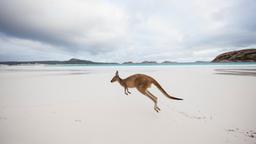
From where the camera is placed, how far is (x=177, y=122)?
328cm

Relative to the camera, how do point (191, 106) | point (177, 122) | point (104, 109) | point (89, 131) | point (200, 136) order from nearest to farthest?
1. point (200, 136)
2. point (89, 131)
3. point (177, 122)
4. point (104, 109)
5. point (191, 106)

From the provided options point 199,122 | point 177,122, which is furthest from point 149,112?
point 199,122

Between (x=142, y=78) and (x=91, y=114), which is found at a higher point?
(x=142, y=78)

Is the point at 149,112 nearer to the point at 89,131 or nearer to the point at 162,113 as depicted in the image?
the point at 162,113

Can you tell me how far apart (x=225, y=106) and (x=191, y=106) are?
0.99 m

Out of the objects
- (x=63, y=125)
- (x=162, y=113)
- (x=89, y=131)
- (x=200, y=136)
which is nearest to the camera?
(x=200, y=136)

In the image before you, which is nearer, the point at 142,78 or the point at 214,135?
the point at 214,135

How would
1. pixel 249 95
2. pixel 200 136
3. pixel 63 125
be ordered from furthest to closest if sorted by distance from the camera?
pixel 249 95
pixel 63 125
pixel 200 136

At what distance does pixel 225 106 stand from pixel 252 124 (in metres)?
1.31

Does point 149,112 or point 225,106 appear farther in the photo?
point 225,106

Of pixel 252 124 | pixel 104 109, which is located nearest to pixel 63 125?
pixel 104 109

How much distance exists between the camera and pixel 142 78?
3.62m

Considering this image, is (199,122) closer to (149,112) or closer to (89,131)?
(149,112)

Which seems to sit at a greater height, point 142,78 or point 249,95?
point 142,78
